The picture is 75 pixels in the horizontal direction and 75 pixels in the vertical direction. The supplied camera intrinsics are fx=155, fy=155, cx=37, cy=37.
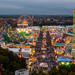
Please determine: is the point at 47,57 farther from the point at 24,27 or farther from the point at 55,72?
the point at 24,27

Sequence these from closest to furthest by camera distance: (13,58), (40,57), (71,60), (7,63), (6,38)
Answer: (7,63), (13,58), (71,60), (40,57), (6,38)

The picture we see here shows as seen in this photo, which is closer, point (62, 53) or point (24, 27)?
point (62, 53)

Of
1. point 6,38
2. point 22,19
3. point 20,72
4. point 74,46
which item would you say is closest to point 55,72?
point 20,72

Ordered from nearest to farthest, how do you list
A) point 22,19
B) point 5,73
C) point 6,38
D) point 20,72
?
1. point 20,72
2. point 5,73
3. point 6,38
4. point 22,19

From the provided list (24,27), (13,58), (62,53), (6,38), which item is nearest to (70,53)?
(62,53)

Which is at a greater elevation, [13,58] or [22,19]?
[22,19]

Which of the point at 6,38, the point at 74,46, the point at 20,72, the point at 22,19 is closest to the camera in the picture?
the point at 20,72

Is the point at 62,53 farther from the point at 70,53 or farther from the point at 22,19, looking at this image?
the point at 22,19

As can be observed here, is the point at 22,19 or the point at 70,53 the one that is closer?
the point at 70,53

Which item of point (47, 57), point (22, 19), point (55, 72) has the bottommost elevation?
point (47, 57)
